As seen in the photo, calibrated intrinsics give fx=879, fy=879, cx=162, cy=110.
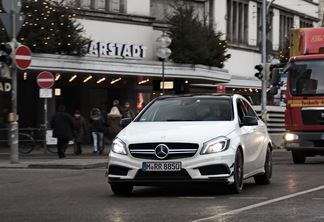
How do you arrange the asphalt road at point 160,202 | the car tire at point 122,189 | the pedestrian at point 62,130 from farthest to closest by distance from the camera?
the pedestrian at point 62,130 < the car tire at point 122,189 < the asphalt road at point 160,202

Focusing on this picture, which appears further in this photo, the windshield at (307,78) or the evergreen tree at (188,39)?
the evergreen tree at (188,39)

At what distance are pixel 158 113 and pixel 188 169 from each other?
1785mm

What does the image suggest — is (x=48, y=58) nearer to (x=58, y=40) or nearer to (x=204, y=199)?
(x=58, y=40)

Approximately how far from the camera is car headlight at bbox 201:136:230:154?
41.2 feet

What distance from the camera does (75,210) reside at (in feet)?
37.0

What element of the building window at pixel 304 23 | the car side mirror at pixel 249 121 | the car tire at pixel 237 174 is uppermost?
the building window at pixel 304 23

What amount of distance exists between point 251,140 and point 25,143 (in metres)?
16.3

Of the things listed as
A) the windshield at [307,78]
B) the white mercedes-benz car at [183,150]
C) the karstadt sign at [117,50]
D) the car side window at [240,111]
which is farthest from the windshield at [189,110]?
the karstadt sign at [117,50]

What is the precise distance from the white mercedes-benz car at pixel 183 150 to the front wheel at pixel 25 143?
15.7 m

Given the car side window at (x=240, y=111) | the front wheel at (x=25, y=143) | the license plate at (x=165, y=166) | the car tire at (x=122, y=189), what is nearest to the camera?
the license plate at (x=165, y=166)

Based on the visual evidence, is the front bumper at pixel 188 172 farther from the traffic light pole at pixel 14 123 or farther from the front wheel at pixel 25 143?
the front wheel at pixel 25 143

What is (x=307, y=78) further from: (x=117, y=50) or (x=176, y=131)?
(x=117, y=50)

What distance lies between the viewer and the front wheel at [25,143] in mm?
29172

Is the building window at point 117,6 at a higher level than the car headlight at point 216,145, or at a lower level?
→ higher
